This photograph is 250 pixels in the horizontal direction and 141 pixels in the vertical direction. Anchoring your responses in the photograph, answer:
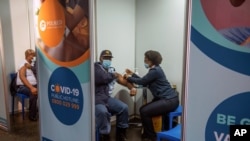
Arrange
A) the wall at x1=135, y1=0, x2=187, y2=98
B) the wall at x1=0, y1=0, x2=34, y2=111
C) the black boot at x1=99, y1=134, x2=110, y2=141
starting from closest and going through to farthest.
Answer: the black boot at x1=99, y1=134, x2=110, y2=141
the wall at x1=135, y1=0, x2=187, y2=98
the wall at x1=0, y1=0, x2=34, y2=111

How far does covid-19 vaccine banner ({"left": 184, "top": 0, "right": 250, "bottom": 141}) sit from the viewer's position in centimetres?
149

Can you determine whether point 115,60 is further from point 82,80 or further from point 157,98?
point 82,80

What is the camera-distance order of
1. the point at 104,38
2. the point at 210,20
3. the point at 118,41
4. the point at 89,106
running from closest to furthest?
the point at 210,20
the point at 89,106
the point at 104,38
the point at 118,41

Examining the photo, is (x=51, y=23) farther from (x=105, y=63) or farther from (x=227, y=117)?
(x=227, y=117)

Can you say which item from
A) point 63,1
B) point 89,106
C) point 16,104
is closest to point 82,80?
point 89,106

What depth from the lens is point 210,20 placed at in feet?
5.16

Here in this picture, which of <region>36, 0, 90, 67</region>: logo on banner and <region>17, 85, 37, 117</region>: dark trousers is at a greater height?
<region>36, 0, 90, 67</region>: logo on banner

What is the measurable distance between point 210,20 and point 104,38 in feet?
7.39

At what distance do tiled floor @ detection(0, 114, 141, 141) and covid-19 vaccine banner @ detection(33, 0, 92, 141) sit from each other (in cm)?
87

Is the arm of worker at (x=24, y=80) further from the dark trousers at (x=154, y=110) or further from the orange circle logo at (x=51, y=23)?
the dark trousers at (x=154, y=110)

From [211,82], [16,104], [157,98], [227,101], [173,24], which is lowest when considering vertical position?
[16,104]

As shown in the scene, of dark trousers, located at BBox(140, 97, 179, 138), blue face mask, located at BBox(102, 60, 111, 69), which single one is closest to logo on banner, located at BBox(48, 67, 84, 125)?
blue face mask, located at BBox(102, 60, 111, 69)

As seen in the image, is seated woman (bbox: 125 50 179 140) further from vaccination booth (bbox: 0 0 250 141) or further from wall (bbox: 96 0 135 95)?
wall (bbox: 96 0 135 95)

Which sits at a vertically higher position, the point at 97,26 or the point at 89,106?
the point at 97,26
